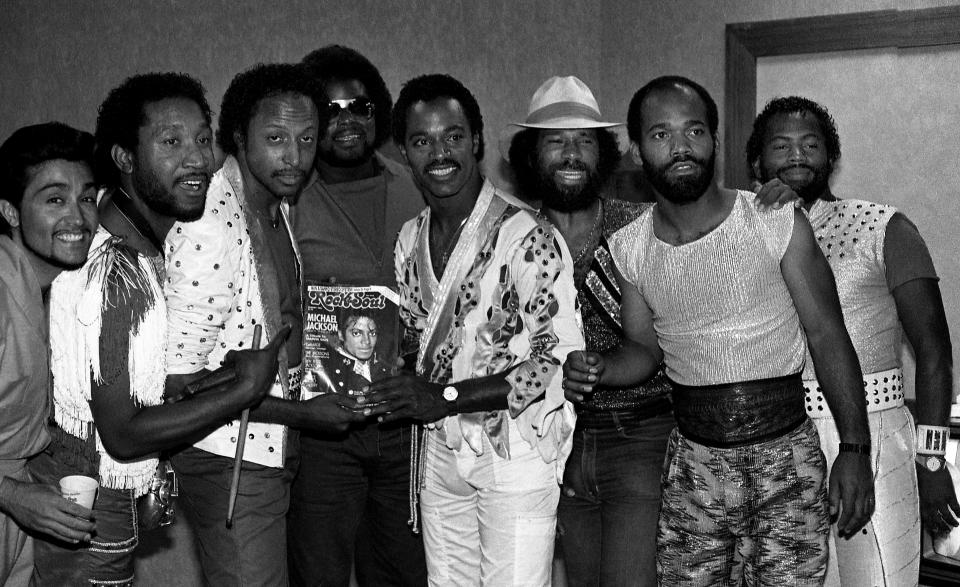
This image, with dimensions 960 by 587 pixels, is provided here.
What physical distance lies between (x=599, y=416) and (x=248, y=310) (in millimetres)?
1118

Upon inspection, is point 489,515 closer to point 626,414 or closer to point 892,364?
point 626,414

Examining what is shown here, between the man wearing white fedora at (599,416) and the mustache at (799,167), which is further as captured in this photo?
the mustache at (799,167)

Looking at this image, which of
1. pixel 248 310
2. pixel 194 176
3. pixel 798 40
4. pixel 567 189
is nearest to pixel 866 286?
pixel 567 189

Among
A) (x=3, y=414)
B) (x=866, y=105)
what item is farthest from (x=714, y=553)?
(x=866, y=105)

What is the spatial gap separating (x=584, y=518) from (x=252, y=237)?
4.43ft

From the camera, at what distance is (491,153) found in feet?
15.9

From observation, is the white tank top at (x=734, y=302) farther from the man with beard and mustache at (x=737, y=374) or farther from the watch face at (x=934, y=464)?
the watch face at (x=934, y=464)

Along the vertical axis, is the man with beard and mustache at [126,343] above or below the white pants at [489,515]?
above

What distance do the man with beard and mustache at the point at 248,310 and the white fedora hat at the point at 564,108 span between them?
864mm

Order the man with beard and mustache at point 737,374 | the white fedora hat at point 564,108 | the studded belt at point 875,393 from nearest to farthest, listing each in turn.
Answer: the man with beard and mustache at point 737,374 → the studded belt at point 875,393 → the white fedora hat at point 564,108

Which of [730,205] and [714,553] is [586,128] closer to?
[730,205]

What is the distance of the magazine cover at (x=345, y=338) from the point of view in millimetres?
3135

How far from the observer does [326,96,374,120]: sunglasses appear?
3301 mm

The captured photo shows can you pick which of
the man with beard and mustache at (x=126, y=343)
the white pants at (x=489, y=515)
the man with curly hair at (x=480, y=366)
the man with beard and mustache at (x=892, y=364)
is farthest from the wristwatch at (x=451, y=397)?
the man with beard and mustache at (x=892, y=364)
